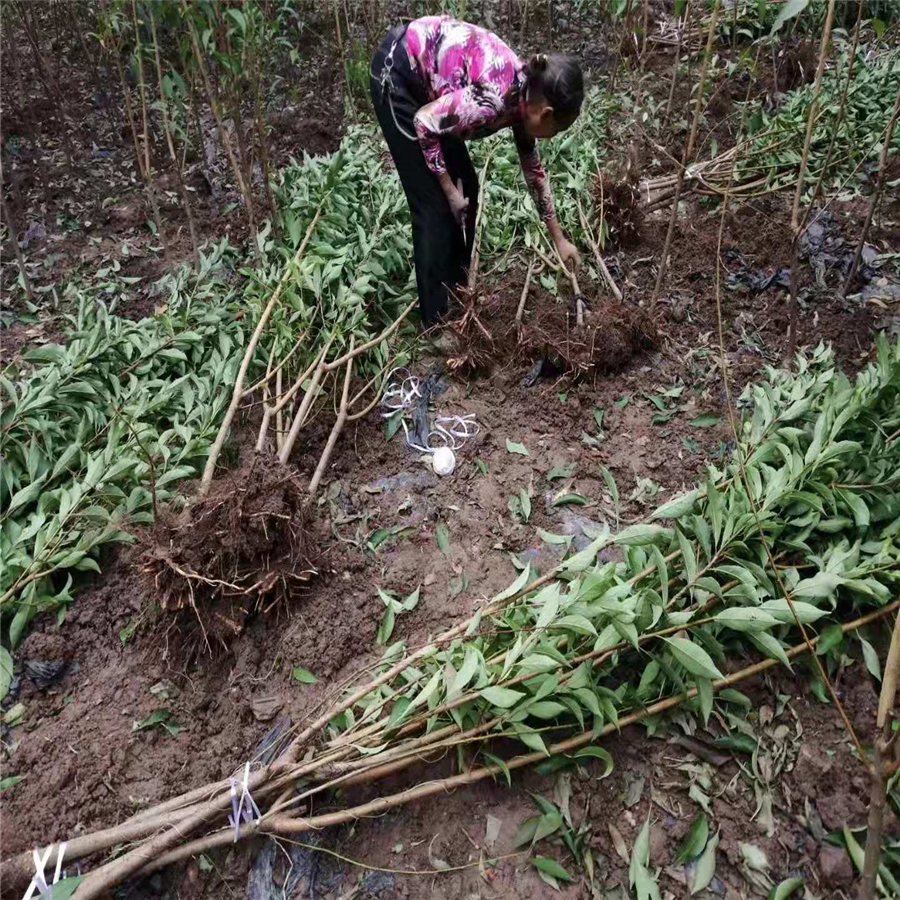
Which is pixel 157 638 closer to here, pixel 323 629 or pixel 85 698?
pixel 85 698

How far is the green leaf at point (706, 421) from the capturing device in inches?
101

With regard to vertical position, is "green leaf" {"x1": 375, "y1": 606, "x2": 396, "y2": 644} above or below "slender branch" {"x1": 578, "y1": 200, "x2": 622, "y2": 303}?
below

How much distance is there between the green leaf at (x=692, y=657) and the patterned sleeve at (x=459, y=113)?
5.82 feet

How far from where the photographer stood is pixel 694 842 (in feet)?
4.95

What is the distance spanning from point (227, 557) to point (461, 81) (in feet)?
5.85

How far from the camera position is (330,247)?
308 centimetres

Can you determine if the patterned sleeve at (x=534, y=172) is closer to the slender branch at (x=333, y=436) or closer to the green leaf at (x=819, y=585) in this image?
the slender branch at (x=333, y=436)

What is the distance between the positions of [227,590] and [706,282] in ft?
8.24

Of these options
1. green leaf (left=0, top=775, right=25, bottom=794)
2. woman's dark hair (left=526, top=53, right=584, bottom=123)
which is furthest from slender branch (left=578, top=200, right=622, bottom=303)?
green leaf (left=0, top=775, right=25, bottom=794)

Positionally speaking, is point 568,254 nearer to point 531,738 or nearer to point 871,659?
point 871,659

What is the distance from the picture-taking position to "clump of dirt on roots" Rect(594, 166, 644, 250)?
333cm

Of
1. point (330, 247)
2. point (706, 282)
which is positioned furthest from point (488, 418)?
point (706, 282)

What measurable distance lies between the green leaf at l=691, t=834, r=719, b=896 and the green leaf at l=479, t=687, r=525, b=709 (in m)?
0.52

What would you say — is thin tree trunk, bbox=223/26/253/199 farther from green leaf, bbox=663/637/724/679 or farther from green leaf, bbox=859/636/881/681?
green leaf, bbox=859/636/881/681
